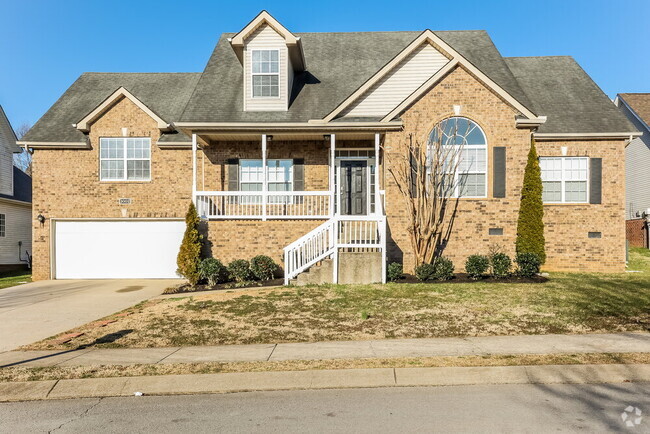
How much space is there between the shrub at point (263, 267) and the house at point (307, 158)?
650mm

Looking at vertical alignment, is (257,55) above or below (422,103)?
above

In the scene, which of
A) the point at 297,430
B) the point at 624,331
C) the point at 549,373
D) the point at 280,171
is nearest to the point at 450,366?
the point at 549,373

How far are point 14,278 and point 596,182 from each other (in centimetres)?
2223

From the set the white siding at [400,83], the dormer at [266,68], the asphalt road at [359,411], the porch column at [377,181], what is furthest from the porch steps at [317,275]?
the asphalt road at [359,411]

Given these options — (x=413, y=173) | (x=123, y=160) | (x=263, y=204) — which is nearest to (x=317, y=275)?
(x=263, y=204)

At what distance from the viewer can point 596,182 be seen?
52.9 ft

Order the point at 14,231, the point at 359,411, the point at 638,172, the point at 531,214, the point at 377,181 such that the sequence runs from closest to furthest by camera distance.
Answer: the point at 359,411 < the point at 531,214 < the point at 377,181 < the point at 14,231 < the point at 638,172

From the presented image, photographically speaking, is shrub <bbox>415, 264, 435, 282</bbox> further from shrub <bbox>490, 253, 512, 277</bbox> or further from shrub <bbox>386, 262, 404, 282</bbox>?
shrub <bbox>490, 253, 512, 277</bbox>

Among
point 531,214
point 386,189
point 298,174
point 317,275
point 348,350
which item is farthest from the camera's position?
point 298,174

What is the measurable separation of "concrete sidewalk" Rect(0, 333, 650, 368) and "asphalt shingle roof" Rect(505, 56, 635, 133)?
10375 millimetres

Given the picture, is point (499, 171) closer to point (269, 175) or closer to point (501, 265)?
point (501, 265)

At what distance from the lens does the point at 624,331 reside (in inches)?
325

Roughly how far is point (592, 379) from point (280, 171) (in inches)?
495

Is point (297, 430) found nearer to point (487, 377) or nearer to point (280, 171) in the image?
point (487, 377)
